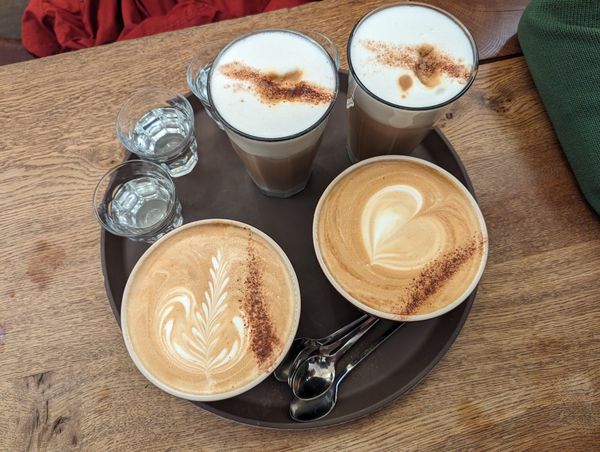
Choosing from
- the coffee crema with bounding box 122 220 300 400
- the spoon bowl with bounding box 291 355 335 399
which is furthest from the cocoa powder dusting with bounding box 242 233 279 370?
the spoon bowl with bounding box 291 355 335 399

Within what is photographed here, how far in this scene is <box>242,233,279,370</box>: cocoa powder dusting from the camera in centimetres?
85

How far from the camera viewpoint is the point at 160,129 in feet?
3.90

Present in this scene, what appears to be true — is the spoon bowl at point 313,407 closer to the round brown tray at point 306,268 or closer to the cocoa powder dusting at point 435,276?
the round brown tray at point 306,268

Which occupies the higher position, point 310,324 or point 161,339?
point 161,339

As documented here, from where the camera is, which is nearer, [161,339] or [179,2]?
[161,339]

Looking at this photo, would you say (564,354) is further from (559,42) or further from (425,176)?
(559,42)

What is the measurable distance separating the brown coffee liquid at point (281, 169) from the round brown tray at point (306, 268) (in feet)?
0.12

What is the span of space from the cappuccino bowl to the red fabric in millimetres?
961

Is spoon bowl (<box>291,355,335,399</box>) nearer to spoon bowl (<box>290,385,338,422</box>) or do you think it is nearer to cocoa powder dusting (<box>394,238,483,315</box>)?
spoon bowl (<box>290,385,338,422</box>)

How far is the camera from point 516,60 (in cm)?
126

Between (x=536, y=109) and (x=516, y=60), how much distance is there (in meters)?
0.17

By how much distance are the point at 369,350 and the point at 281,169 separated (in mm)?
456

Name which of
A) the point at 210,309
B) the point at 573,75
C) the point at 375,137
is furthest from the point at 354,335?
the point at 573,75

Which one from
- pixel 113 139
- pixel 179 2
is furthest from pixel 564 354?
pixel 179 2
